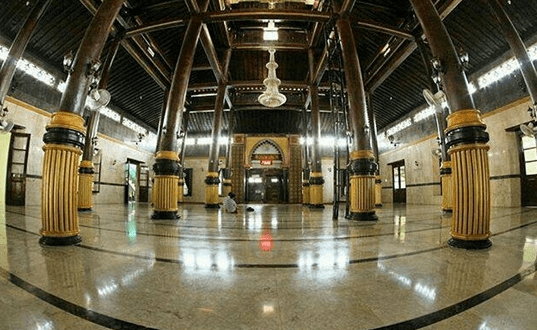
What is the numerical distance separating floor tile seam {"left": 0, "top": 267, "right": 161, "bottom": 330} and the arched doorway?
1679 centimetres

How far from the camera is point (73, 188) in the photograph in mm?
3016

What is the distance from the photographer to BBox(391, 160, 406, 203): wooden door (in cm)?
1529

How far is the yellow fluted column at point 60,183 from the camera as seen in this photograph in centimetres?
281

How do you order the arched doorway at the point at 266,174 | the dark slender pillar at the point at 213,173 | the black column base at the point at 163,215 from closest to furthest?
1. the black column base at the point at 163,215
2. the dark slender pillar at the point at 213,173
3. the arched doorway at the point at 266,174

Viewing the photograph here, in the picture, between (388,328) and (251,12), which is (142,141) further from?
(388,328)

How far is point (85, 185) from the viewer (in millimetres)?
7488

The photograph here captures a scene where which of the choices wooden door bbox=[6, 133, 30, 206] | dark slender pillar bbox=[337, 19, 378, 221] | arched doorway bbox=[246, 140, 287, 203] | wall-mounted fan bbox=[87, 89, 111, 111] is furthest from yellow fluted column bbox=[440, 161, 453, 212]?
wooden door bbox=[6, 133, 30, 206]

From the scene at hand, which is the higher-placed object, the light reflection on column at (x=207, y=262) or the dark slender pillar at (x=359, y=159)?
the dark slender pillar at (x=359, y=159)

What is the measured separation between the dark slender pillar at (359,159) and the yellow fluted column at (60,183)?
5007mm

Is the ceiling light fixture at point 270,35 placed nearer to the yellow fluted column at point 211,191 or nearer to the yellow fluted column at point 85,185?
the yellow fluted column at point 211,191

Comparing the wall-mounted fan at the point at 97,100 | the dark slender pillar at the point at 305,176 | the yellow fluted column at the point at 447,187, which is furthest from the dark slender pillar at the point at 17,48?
the yellow fluted column at the point at 447,187

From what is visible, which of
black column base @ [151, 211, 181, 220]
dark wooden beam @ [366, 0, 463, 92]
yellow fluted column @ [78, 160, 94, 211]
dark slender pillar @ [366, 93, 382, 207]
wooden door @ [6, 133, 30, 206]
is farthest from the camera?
dark slender pillar @ [366, 93, 382, 207]

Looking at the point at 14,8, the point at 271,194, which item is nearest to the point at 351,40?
the point at 14,8

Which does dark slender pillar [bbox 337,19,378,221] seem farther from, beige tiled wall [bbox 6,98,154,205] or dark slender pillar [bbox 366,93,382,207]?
beige tiled wall [bbox 6,98,154,205]
